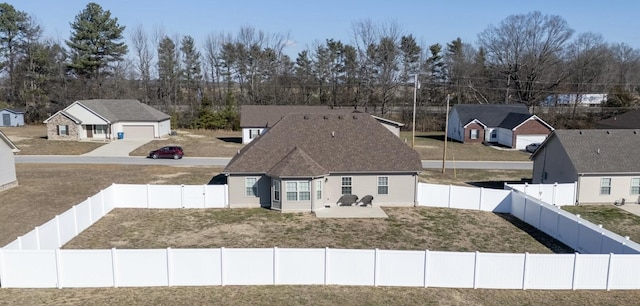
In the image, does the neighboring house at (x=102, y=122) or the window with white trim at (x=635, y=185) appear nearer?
the window with white trim at (x=635, y=185)

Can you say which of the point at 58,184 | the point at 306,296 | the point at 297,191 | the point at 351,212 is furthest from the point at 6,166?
the point at 306,296

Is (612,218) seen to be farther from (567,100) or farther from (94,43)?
(94,43)

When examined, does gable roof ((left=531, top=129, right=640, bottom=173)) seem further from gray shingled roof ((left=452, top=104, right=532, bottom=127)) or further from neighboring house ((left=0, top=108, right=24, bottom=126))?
neighboring house ((left=0, top=108, right=24, bottom=126))

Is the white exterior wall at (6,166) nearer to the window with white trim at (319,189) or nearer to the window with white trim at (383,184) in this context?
the window with white trim at (319,189)

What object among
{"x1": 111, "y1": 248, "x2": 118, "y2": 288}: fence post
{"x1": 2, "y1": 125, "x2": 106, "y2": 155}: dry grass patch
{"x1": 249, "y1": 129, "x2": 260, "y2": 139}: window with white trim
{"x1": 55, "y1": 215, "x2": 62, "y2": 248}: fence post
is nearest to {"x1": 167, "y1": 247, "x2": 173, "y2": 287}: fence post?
{"x1": 111, "y1": 248, "x2": 118, "y2": 288}: fence post

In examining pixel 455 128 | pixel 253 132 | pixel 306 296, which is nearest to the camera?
pixel 306 296

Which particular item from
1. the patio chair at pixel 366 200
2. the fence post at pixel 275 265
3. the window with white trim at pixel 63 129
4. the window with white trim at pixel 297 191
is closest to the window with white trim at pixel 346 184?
the patio chair at pixel 366 200
